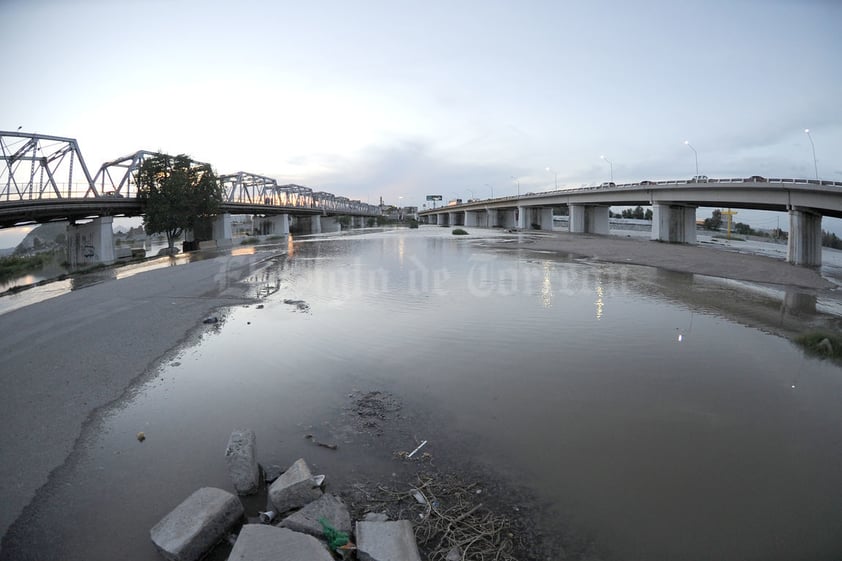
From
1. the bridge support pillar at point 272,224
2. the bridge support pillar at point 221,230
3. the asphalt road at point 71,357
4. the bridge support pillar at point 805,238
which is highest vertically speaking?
the bridge support pillar at point 272,224

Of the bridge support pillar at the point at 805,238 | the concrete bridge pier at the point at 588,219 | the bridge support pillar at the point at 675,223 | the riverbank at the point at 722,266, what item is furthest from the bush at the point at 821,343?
the concrete bridge pier at the point at 588,219

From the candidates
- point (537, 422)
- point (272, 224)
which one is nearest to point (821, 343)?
point (537, 422)

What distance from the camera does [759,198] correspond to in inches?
1524

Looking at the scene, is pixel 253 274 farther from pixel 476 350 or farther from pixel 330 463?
pixel 330 463

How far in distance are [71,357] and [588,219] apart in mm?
80143

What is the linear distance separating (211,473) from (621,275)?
980 inches

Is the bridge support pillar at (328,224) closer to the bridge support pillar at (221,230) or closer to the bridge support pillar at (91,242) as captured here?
the bridge support pillar at (221,230)

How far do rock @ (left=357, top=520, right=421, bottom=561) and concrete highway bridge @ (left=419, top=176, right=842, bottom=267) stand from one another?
128ft

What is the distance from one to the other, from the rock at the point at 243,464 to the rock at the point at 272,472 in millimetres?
123

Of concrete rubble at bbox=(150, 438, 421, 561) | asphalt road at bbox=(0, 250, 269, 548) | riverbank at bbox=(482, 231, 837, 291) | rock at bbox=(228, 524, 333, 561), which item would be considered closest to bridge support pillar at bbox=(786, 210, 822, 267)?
riverbank at bbox=(482, 231, 837, 291)

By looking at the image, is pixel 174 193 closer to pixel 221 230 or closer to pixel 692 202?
pixel 221 230

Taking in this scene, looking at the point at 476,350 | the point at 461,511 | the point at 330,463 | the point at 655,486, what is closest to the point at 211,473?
the point at 330,463

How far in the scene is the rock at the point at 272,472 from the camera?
576 cm

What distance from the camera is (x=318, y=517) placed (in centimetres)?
455
